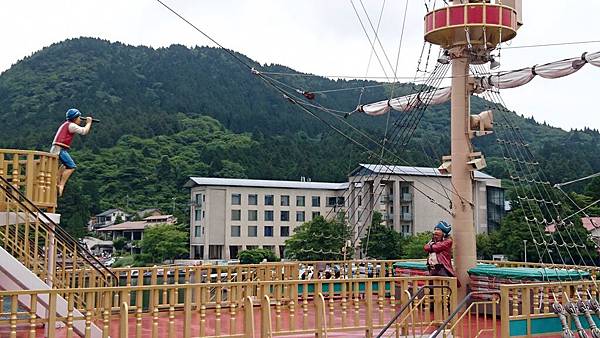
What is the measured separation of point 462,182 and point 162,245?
4337cm

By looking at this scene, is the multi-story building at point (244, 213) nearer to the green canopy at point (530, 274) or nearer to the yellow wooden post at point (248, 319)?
the green canopy at point (530, 274)

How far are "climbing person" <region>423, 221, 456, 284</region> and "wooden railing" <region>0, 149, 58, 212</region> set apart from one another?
587cm

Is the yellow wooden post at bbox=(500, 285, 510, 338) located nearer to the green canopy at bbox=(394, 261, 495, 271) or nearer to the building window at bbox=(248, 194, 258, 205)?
the green canopy at bbox=(394, 261, 495, 271)

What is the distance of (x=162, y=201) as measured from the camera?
75.8 metres

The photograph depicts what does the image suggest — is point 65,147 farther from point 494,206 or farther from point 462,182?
point 494,206

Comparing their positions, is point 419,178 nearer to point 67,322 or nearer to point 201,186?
point 201,186

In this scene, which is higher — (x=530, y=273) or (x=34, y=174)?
(x=34, y=174)

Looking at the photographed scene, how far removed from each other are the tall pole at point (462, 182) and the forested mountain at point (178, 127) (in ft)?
132

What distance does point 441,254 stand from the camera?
10.8 m

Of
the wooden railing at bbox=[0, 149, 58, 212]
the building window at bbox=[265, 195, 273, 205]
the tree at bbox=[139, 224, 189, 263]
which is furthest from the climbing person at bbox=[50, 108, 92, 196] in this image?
the building window at bbox=[265, 195, 273, 205]

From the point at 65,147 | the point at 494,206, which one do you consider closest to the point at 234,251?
the point at 494,206

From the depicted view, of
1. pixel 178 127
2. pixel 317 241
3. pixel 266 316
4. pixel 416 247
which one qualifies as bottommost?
pixel 416 247

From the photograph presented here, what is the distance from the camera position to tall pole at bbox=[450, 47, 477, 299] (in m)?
11.1

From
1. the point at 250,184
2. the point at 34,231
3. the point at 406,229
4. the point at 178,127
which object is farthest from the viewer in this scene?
the point at 178,127
